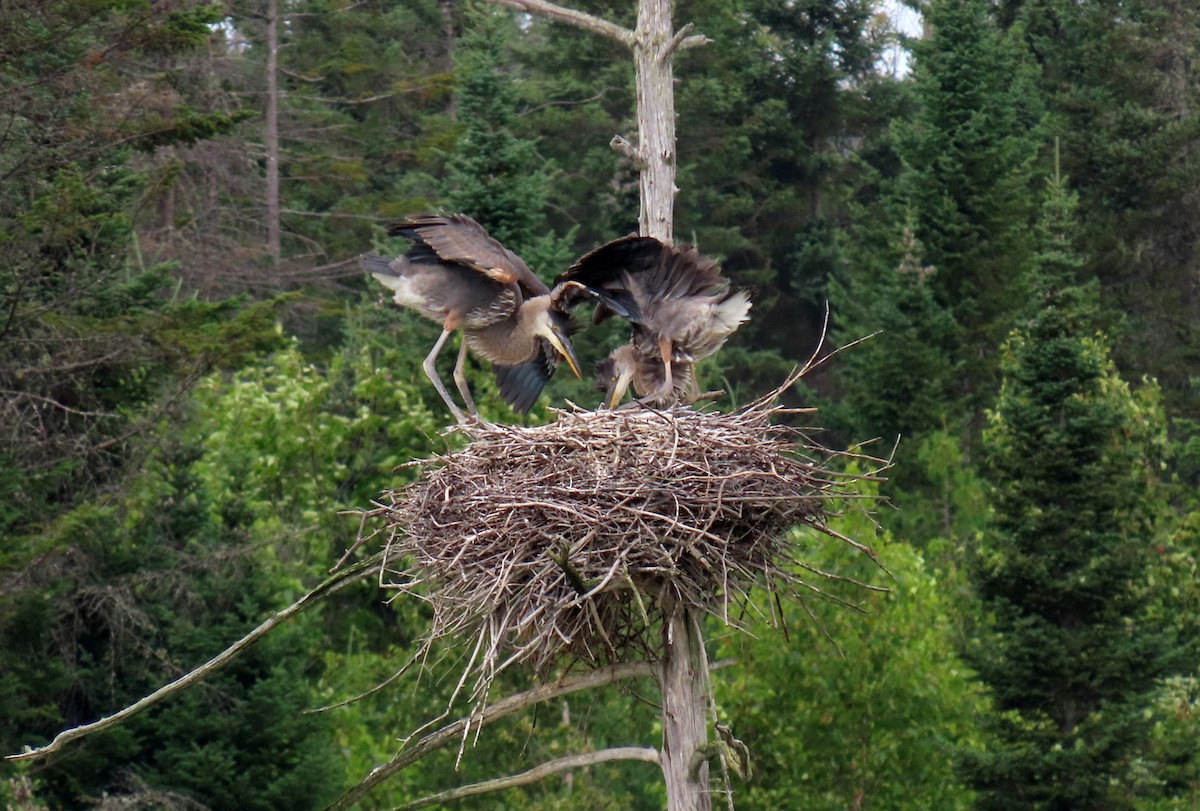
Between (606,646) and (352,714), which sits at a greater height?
(606,646)

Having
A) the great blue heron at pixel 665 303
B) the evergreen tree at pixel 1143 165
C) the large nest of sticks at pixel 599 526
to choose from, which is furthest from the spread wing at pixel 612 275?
the evergreen tree at pixel 1143 165

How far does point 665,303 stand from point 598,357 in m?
13.7

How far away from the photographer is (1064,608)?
52.6 ft

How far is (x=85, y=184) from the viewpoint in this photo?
1441cm

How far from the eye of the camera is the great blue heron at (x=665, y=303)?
9.59 m

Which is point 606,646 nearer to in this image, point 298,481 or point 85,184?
point 85,184

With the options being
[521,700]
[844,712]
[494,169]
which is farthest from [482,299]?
[494,169]

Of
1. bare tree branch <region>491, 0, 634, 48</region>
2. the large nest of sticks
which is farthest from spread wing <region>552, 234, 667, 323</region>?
the large nest of sticks

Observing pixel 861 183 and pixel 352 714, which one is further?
pixel 861 183

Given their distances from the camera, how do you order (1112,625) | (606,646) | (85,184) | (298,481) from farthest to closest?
(298,481) < (1112,625) < (85,184) < (606,646)

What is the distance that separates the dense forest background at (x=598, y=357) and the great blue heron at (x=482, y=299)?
2342 millimetres

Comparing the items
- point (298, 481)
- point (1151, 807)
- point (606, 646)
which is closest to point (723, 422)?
point (606, 646)

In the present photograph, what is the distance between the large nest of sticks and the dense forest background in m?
0.56

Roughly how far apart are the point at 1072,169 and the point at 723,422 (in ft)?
74.8
